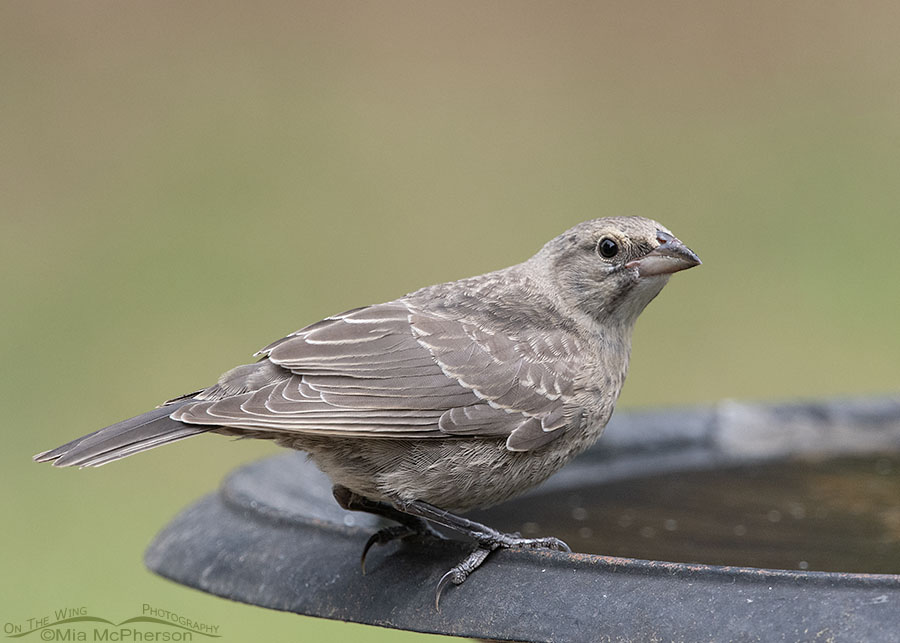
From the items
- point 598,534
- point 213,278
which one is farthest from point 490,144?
point 598,534

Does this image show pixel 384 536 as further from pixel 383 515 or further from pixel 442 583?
pixel 442 583

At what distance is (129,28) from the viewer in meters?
16.4

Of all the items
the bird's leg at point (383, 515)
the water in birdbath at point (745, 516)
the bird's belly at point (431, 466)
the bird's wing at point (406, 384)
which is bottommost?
the water in birdbath at point (745, 516)

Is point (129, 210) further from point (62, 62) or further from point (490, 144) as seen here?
point (490, 144)

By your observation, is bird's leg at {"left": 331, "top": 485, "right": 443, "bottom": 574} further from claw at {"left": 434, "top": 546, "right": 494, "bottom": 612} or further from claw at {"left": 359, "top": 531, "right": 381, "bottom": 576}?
claw at {"left": 434, "top": 546, "right": 494, "bottom": 612}

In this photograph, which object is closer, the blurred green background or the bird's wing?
the bird's wing

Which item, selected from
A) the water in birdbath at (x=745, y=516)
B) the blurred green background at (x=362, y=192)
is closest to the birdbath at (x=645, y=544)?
the water in birdbath at (x=745, y=516)

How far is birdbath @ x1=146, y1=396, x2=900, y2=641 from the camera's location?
3.36 meters

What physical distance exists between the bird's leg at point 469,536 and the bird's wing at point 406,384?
10.4 inches

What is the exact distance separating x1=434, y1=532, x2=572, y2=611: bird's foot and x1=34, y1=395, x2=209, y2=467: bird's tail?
90 centimetres

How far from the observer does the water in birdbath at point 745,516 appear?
4789mm

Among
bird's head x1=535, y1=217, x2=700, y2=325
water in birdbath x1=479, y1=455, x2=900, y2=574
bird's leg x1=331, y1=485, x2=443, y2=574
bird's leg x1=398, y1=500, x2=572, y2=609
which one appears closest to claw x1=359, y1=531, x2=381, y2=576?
A: bird's leg x1=331, y1=485, x2=443, y2=574

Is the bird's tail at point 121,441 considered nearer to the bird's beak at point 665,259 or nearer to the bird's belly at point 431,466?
the bird's belly at point 431,466

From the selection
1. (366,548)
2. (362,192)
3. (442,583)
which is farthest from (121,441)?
(362,192)
